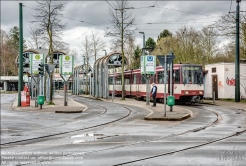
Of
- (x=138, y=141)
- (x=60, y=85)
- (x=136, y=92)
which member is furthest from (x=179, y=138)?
(x=60, y=85)

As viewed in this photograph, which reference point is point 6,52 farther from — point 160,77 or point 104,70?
point 160,77

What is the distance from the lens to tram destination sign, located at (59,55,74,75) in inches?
1142

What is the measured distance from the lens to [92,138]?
→ 1207cm

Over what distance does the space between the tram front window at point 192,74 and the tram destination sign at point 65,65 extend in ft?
27.9

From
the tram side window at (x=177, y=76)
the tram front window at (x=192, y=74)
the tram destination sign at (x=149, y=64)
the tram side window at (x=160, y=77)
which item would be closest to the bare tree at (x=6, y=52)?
Result: the tram side window at (x=160, y=77)

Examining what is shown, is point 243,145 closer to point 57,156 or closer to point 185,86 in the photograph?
point 57,156

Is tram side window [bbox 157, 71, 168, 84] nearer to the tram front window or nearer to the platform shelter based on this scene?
the tram front window

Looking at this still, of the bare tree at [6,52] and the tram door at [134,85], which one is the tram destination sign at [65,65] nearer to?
the tram door at [134,85]

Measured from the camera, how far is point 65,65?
95.6 ft

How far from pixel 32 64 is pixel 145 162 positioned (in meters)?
25.8

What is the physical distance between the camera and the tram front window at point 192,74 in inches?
1177

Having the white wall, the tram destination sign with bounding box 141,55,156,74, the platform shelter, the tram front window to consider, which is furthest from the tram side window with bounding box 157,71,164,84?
the platform shelter

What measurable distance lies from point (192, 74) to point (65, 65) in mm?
9721

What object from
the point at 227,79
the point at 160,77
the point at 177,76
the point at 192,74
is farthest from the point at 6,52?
the point at 192,74
